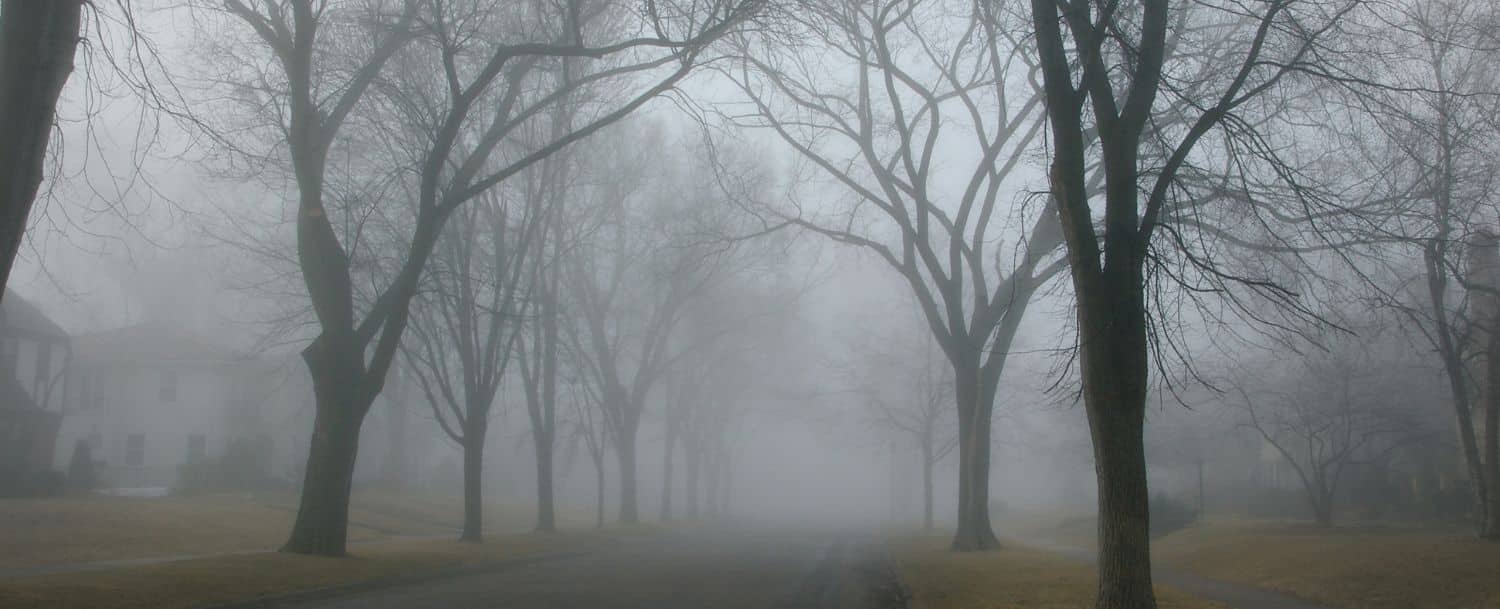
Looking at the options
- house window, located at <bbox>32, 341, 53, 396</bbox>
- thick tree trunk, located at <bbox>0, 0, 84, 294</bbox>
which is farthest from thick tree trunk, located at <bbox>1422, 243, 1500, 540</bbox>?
house window, located at <bbox>32, 341, 53, 396</bbox>

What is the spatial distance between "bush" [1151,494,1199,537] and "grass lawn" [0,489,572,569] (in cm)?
2120

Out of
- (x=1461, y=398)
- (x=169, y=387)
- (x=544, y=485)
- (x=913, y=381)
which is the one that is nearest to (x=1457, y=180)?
(x=1461, y=398)

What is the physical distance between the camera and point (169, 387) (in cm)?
5238

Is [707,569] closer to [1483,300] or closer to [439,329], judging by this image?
[439,329]

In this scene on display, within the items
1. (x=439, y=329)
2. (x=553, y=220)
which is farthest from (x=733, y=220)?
(x=439, y=329)

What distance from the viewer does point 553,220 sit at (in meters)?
32.4

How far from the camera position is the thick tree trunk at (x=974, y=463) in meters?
24.3

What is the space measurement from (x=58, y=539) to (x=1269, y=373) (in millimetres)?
34974

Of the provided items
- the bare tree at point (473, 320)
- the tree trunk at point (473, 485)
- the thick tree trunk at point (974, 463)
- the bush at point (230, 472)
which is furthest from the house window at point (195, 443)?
the thick tree trunk at point (974, 463)

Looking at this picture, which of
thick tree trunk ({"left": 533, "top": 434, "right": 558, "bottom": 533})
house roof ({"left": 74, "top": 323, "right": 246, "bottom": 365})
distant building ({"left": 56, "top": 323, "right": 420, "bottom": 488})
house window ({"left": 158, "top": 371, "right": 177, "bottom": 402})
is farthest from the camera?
house window ({"left": 158, "top": 371, "right": 177, "bottom": 402})

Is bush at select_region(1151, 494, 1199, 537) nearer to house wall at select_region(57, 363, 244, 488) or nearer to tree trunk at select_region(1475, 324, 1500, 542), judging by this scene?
tree trunk at select_region(1475, 324, 1500, 542)

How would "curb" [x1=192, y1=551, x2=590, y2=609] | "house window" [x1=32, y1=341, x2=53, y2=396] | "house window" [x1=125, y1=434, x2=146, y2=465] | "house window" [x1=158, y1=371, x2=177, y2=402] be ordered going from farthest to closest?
1. "house window" [x1=158, y1=371, x2=177, y2=402]
2. "house window" [x1=125, y1=434, x2=146, y2=465]
3. "house window" [x1=32, y1=341, x2=53, y2=396]
4. "curb" [x1=192, y1=551, x2=590, y2=609]

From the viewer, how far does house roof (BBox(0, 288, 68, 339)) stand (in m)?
37.7

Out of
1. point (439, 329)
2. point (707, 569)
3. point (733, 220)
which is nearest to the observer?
point (707, 569)
